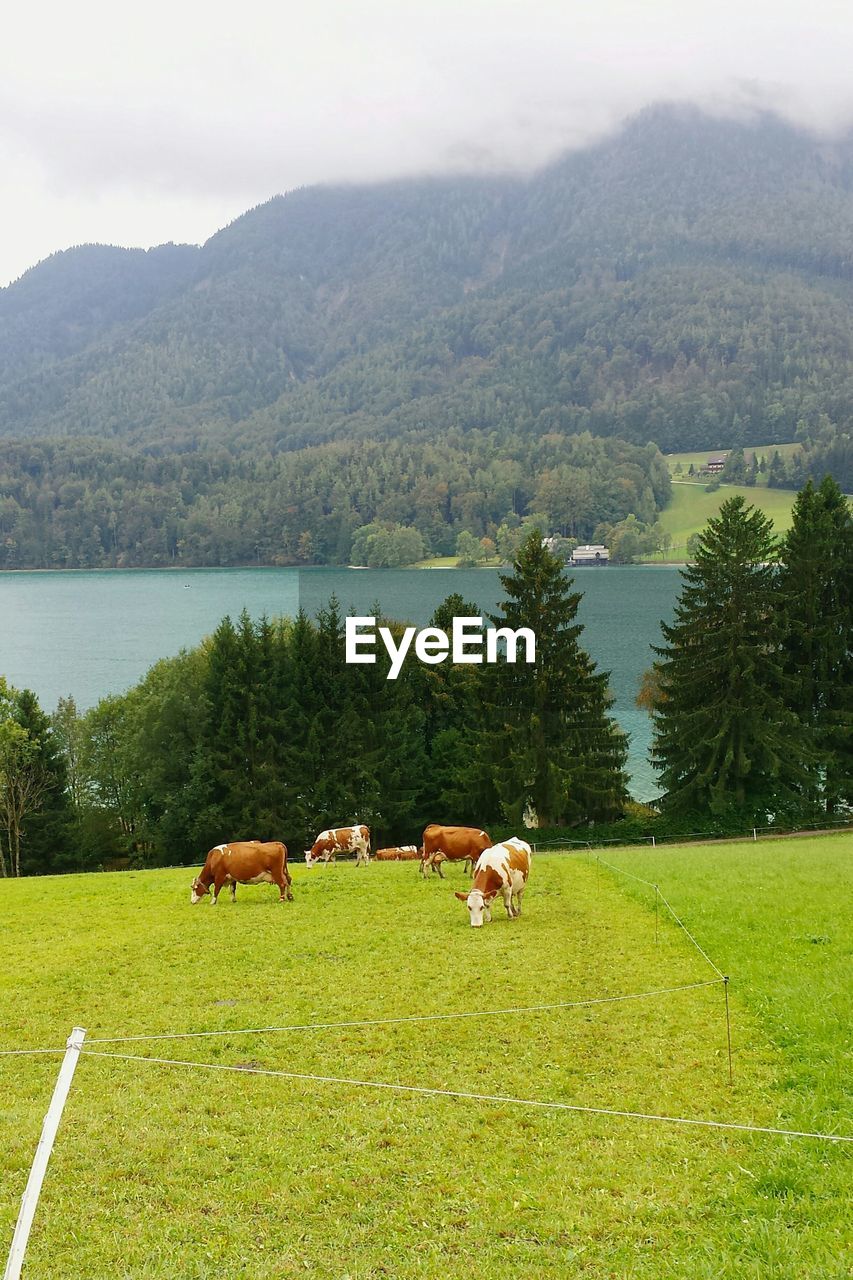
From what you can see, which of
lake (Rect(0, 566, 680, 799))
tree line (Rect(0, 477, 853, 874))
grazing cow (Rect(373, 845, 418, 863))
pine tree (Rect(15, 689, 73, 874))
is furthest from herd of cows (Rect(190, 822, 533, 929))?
lake (Rect(0, 566, 680, 799))

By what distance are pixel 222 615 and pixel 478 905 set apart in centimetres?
13334

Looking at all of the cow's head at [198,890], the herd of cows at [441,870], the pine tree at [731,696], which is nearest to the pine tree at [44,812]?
the herd of cows at [441,870]

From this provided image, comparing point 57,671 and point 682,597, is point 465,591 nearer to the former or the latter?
point 57,671

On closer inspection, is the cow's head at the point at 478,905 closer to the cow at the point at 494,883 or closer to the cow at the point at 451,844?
the cow at the point at 494,883

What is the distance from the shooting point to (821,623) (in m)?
39.2

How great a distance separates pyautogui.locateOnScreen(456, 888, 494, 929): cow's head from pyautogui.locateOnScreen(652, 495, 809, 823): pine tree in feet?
73.2

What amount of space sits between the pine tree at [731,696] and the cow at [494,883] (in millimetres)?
21313

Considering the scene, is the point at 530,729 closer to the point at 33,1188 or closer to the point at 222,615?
the point at 33,1188

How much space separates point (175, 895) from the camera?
848 inches

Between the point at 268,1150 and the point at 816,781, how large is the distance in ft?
110

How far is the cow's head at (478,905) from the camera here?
1673 cm

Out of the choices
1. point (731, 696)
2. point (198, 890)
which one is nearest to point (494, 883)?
point (198, 890)

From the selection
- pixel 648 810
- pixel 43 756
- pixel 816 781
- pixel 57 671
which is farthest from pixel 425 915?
pixel 57 671

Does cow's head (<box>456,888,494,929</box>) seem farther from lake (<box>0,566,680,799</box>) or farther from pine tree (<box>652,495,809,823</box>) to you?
lake (<box>0,566,680,799</box>)
